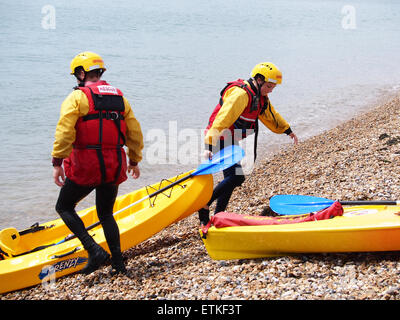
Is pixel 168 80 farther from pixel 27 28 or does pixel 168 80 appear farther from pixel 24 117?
pixel 27 28

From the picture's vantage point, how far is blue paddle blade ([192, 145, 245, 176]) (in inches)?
168

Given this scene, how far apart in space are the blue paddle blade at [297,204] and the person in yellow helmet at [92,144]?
1556 millimetres

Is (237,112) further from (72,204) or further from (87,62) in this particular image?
(72,204)

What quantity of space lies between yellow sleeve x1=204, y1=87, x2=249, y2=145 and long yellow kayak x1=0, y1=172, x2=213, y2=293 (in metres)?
0.48

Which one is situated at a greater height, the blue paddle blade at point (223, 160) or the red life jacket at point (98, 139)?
the red life jacket at point (98, 139)

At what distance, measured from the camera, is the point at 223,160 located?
430cm

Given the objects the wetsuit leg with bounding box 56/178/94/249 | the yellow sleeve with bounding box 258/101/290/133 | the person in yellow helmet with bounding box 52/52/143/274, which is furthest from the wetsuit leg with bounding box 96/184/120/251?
the yellow sleeve with bounding box 258/101/290/133

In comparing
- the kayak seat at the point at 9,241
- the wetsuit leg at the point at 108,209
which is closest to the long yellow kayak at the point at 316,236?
the wetsuit leg at the point at 108,209

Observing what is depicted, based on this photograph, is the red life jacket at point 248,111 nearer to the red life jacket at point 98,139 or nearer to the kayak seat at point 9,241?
the red life jacket at point 98,139

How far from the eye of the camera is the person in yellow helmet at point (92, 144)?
3275 mm

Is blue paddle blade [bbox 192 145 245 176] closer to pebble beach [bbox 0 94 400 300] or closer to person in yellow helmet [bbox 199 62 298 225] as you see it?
person in yellow helmet [bbox 199 62 298 225]

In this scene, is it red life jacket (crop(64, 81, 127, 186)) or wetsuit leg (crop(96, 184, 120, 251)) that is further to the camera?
wetsuit leg (crop(96, 184, 120, 251))

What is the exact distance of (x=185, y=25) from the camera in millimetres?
34438

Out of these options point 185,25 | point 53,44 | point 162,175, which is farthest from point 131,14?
point 162,175
